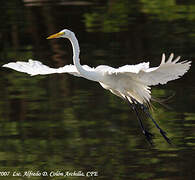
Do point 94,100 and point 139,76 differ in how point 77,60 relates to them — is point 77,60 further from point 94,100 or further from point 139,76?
point 94,100

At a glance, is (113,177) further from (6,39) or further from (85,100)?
(6,39)

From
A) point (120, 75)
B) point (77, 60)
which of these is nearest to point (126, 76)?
point (120, 75)

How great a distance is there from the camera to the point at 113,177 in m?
7.56

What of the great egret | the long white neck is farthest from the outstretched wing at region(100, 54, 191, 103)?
the long white neck

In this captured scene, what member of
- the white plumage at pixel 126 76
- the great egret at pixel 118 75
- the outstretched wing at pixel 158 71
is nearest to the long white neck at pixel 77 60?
the great egret at pixel 118 75

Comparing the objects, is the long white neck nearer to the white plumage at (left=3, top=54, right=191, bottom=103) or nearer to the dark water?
the white plumage at (left=3, top=54, right=191, bottom=103)

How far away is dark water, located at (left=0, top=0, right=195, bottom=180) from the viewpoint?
8.05 meters

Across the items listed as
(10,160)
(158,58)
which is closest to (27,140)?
(10,160)

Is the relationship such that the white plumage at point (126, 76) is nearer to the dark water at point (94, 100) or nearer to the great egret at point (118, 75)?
the great egret at point (118, 75)

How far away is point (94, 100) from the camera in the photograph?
1073 cm

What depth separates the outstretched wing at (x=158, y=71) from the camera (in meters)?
6.61

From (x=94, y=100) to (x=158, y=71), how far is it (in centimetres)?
396

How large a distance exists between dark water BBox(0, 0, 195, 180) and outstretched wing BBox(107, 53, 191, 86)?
115 cm

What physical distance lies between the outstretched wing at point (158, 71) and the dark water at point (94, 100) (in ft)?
3.77
